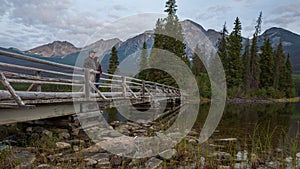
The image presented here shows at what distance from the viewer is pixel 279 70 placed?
57.0 meters

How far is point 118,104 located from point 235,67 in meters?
42.8

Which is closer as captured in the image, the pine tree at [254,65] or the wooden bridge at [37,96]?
the wooden bridge at [37,96]

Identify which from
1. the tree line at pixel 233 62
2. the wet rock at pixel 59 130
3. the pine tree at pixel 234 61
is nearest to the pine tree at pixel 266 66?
the tree line at pixel 233 62

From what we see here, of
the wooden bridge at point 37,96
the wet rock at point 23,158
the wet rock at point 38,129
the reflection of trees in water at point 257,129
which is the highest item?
the wooden bridge at point 37,96

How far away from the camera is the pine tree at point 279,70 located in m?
55.3

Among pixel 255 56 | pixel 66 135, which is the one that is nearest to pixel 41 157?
pixel 66 135

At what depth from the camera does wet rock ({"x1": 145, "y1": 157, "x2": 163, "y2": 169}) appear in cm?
508

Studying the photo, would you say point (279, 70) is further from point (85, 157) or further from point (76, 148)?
point (85, 157)

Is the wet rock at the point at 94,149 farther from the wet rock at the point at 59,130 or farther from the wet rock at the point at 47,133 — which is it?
the wet rock at the point at 59,130

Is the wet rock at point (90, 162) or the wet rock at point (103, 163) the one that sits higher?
the wet rock at point (90, 162)

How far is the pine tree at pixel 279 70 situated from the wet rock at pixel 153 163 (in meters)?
55.6

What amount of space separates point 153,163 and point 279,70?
58.9m

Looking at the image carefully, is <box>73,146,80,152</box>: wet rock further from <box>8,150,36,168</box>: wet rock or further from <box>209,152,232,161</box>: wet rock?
<box>209,152,232,161</box>: wet rock

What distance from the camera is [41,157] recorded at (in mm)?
5371
